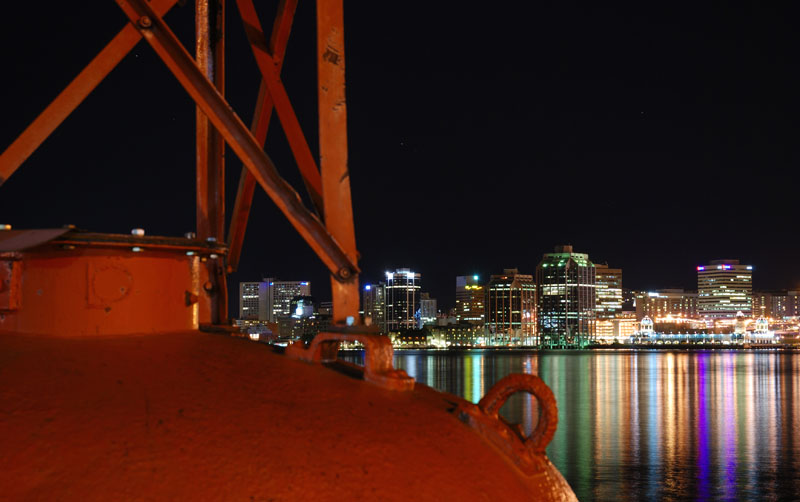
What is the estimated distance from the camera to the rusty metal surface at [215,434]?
386 cm

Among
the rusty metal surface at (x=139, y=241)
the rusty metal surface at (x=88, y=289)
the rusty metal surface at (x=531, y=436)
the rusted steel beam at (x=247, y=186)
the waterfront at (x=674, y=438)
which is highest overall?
the rusted steel beam at (x=247, y=186)

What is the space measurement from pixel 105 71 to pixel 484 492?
15.1 feet

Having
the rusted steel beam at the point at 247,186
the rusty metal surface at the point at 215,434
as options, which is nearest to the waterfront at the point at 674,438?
the rusted steel beam at the point at 247,186

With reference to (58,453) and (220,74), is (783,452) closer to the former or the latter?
(220,74)

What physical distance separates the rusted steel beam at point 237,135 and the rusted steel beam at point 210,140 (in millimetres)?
2211

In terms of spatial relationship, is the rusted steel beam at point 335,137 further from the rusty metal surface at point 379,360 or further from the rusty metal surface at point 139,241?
the rusty metal surface at point 139,241

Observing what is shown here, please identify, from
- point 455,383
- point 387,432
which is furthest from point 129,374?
point 455,383

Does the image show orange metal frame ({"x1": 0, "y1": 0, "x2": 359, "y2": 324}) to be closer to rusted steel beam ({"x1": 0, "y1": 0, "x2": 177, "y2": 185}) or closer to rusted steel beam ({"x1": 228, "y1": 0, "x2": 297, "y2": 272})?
rusted steel beam ({"x1": 0, "y1": 0, "x2": 177, "y2": 185})

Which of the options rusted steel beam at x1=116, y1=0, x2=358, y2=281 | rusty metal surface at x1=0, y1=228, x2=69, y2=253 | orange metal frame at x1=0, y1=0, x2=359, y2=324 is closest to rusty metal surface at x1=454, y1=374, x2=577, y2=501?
orange metal frame at x1=0, y1=0, x2=359, y2=324

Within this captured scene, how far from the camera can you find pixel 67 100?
20.8ft

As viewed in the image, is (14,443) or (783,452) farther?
(783,452)

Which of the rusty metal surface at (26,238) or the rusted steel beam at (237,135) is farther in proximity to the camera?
the rusted steel beam at (237,135)

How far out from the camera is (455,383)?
91.0 m

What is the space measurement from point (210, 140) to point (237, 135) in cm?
245
